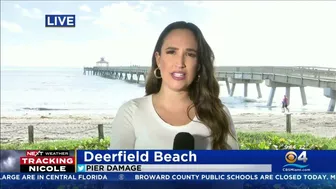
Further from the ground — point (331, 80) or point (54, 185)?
point (331, 80)

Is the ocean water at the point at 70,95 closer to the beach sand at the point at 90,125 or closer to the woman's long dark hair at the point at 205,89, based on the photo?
the beach sand at the point at 90,125

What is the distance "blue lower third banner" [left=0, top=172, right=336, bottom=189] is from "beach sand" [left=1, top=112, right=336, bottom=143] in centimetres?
50

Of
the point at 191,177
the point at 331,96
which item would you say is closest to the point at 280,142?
the point at 331,96

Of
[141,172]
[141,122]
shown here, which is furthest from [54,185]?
[141,122]

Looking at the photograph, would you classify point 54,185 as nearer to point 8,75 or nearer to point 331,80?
point 8,75

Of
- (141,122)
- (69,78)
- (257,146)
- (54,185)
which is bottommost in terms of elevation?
(54,185)

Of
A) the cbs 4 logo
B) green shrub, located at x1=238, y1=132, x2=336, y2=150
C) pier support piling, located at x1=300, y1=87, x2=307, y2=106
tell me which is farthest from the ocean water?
the cbs 4 logo

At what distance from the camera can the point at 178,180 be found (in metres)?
3.55

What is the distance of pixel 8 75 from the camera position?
399 centimetres

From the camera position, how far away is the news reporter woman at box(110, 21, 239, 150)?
3281mm

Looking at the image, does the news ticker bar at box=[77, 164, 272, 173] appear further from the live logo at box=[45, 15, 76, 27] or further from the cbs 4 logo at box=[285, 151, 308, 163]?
the live logo at box=[45, 15, 76, 27]

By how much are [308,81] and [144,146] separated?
1.60 metres

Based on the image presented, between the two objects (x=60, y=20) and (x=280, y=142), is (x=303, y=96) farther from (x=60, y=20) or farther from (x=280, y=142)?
(x=60, y=20)

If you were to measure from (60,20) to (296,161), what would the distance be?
2.07 m
